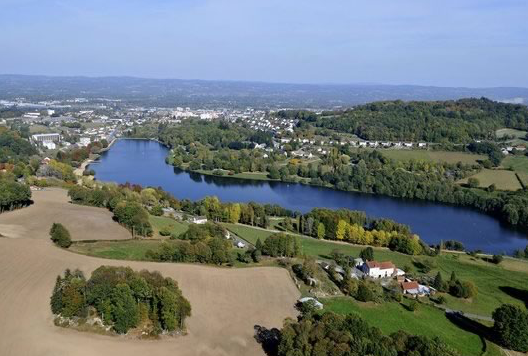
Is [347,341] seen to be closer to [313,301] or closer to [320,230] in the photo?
[313,301]

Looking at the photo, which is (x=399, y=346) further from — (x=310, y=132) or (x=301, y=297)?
(x=310, y=132)

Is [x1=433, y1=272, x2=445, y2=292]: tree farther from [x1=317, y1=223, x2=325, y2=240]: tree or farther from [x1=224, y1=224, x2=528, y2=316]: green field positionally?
[x1=317, y1=223, x2=325, y2=240]: tree

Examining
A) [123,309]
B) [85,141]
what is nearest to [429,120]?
[85,141]

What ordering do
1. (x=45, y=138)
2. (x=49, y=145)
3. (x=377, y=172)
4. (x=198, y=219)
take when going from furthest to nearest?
1. (x=45, y=138)
2. (x=49, y=145)
3. (x=377, y=172)
4. (x=198, y=219)

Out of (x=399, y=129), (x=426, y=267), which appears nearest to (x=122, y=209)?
(x=426, y=267)

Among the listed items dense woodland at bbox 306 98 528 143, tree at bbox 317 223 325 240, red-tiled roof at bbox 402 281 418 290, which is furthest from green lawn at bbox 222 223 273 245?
dense woodland at bbox 306 98 528 143

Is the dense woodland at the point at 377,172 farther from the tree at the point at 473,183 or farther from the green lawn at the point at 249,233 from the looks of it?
the green lawn at the point at 249,233
